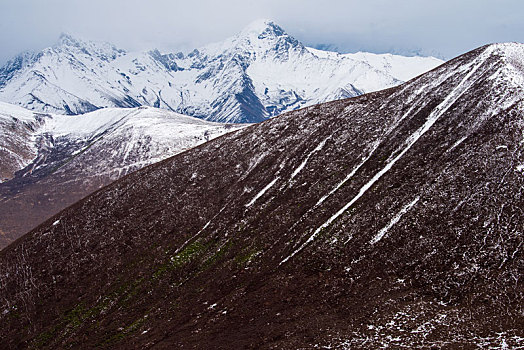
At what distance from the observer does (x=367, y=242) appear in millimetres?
35312

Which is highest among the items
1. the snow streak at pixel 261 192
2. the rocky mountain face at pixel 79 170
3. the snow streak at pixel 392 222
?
the snow streak at pixel 392 222

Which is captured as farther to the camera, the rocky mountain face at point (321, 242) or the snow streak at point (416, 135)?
the snow streak at point (416, 135)

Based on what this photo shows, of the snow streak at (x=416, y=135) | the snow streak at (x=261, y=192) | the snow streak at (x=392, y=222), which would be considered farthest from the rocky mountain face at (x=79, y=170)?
the snow streak at (x=392, y=222)

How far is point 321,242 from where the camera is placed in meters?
37.7

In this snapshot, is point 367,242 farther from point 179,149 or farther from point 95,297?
point 179,149

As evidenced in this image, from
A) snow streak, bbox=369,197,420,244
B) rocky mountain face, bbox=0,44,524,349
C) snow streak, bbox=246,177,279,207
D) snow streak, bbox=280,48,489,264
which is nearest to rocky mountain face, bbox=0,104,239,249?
rocky mountain face, bbox=0,44,524,349

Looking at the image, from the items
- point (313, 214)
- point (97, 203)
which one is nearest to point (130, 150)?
point (97, 203)

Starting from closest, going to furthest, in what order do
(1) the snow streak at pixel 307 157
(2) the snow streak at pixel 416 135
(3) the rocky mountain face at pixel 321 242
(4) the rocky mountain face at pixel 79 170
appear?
(3) the rocky mountain face at pixel 321 242 → (2) the snow streak at pixel 416 135 → (1) the snow streak at pixel 307 157 → (4) the rocky mountain face at pixel 79 170

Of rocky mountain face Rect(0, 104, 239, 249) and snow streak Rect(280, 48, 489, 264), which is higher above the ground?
snow streak Rect(280, 48, 489, 264)

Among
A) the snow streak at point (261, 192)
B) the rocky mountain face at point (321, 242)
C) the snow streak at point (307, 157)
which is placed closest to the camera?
the rocky mountain face at point (321, 242)

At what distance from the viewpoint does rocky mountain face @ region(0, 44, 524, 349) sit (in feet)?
90.3

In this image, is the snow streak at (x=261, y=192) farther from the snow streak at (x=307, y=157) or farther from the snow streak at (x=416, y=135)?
the snow streak at (x=416, y=135)

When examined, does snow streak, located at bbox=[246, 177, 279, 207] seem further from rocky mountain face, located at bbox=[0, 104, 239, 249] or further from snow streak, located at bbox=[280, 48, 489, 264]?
rocky mountain face, located at bbox=[0, 104, 239, 249]

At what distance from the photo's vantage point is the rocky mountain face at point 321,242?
1084 inches
